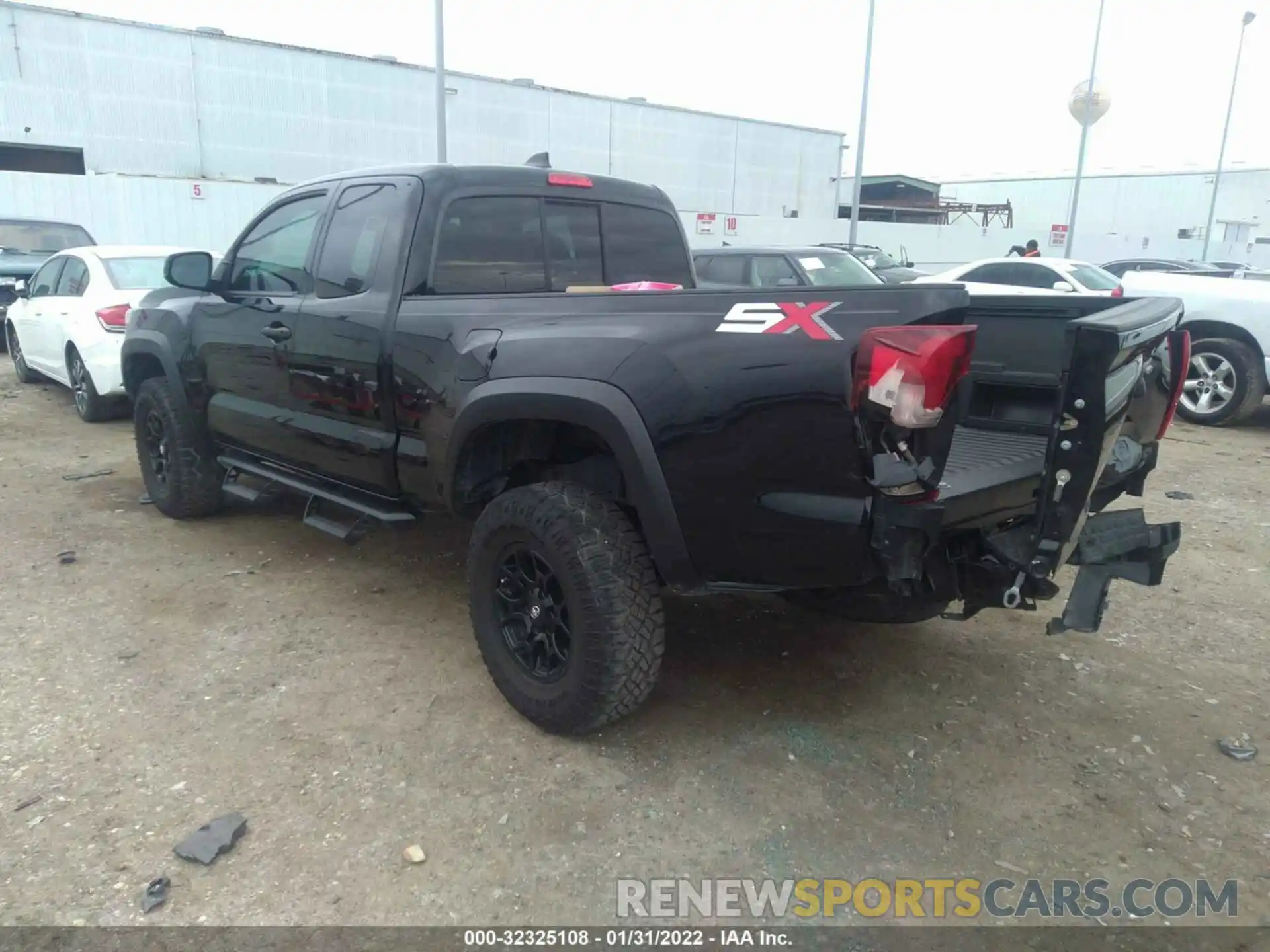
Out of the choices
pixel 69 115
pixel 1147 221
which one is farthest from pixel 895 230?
pixel 1147 221

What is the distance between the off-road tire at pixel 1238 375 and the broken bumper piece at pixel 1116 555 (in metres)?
6.16

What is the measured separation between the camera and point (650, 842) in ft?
8.54

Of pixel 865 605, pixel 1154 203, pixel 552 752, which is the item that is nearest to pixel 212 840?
pixel 552 752

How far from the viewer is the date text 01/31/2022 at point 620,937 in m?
2.25

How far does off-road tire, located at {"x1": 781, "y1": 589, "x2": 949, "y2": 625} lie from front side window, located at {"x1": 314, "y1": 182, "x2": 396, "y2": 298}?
2125 millimetres

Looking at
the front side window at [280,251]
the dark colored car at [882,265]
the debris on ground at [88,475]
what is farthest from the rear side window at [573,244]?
the dark colored car at [882,265]

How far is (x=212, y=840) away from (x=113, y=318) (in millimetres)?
6124

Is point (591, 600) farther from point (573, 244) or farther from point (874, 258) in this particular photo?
point (874, 258)

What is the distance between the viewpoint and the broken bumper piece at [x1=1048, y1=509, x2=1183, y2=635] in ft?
8.95

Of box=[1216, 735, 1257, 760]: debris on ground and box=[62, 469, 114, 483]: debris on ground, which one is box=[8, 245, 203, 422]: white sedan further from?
box=[1216, 735, 1257, 760]: debris on ground

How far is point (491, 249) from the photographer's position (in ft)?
11.9

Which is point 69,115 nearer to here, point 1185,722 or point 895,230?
point 895,230

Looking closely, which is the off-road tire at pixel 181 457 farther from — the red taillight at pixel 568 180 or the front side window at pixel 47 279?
the front side window at pixel 47 279

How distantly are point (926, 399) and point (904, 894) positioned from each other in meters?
1.35
